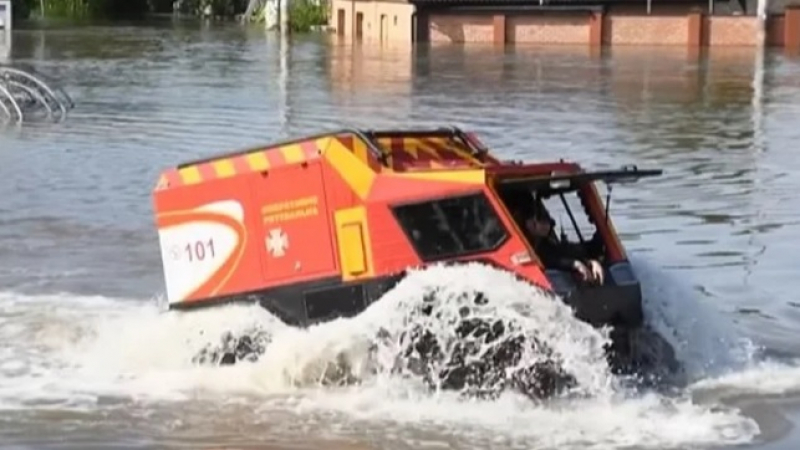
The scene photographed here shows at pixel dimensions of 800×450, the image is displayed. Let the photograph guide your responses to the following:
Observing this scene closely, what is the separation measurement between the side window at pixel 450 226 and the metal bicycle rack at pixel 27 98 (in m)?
20.8

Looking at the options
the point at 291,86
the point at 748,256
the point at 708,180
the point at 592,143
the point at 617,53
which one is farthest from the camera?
the point at 617,53

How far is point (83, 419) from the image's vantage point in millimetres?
11562

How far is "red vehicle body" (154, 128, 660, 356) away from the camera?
40.0ft

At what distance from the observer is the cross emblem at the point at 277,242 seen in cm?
1264

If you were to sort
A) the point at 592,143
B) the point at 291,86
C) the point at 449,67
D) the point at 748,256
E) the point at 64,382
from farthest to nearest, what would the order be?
the point at 449,67 → the point at 291,86 → the point at 592,143 → the point at 748,256 → the point at 64,382

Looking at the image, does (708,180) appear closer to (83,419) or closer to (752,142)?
(752,142)

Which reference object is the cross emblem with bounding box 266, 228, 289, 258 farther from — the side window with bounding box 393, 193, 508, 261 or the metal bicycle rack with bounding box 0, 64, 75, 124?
the metal bicycle rack with bounding box 0, 64, 75, 124

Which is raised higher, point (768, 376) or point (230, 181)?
point (230, 181)

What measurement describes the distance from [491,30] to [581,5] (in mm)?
4023

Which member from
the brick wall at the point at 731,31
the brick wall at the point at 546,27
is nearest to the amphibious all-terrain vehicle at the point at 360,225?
the brick wall at the point at 731,31

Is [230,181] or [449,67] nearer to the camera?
[230,181]

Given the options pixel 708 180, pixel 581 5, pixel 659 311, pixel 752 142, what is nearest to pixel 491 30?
pixel 581 5

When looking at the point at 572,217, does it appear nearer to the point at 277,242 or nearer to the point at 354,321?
the point at 354,321

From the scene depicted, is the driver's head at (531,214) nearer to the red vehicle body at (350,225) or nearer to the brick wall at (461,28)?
the red vehicle body at (350,225)
